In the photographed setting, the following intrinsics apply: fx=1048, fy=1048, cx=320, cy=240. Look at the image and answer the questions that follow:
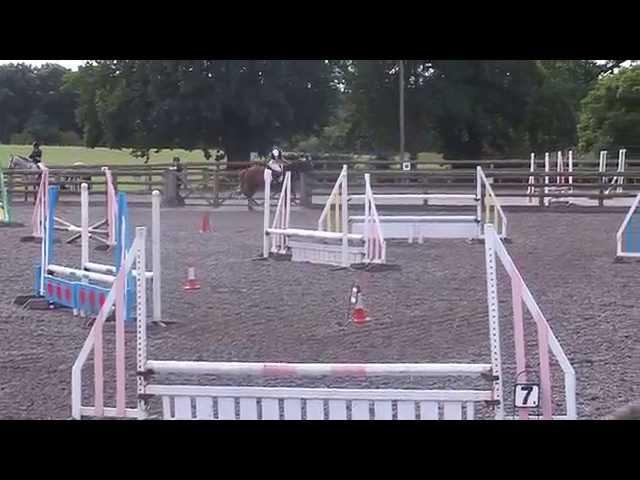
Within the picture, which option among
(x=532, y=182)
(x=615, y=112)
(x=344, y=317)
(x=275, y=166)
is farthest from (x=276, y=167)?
(x=615, y=112)

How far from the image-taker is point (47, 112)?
4009cm

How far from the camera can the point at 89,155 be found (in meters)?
34.9

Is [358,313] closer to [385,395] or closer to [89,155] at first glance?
[385,395]

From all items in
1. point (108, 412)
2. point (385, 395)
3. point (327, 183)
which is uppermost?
point (327, 183)

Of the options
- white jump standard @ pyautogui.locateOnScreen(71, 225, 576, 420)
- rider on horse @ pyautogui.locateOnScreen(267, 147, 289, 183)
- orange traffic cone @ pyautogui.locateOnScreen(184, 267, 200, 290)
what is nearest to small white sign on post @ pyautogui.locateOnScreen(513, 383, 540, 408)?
white jump standard @ pyautogui.locateOnScreen(71, 225, 576, 420)

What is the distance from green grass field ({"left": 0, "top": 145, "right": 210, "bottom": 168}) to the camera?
31.6 meters

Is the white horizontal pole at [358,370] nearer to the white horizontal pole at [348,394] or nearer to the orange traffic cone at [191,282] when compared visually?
the white horizontal pole at [348,394]

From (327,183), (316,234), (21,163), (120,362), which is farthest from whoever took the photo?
(21,163)

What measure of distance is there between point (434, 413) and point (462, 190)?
70.7 feet

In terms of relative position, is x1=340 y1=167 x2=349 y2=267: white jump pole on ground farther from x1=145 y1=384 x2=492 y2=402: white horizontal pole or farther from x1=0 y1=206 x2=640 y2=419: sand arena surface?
x1=145 y1=384 x2=492 y2=402: white horizontal pole

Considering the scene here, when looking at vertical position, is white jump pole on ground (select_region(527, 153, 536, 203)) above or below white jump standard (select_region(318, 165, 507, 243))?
above

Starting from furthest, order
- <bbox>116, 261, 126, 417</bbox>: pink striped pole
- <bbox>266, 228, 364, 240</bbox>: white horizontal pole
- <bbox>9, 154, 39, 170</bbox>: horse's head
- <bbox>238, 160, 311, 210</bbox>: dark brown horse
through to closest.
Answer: <bbox>9, 154, 39, 170</bbox>: horse's head → <bbox>238, 160, 311, 210</bbox>: dark brown horse → <bbox>266, 228, 364, 240</bbox>: white horizontal pole → <bbox>116, 261, 126, 417</bbox>: pink striped pole
